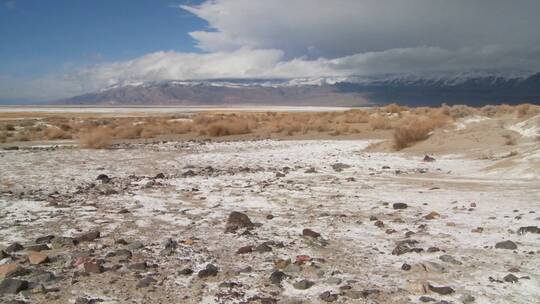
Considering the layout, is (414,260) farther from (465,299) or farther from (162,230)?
(162,230)

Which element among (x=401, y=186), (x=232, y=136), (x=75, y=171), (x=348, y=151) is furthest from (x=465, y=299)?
(x=232, y=136)

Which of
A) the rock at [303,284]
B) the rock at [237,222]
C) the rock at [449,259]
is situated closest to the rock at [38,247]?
the rock at [237,222]

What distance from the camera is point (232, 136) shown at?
1340 inches

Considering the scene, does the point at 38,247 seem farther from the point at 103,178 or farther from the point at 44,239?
the point at 103,178

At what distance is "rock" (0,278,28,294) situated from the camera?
558 centimetres

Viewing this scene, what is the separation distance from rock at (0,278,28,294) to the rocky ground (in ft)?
0.05

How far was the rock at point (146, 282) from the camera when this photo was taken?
19.3 ft

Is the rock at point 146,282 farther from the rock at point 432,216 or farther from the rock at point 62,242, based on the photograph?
the rock at point 432,216

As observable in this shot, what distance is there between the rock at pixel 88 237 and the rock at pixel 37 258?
88cm

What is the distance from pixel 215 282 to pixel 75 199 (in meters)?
6.55

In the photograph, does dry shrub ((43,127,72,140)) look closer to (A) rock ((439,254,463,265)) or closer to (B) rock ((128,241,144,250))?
(B) rock ((128,241,144,250))

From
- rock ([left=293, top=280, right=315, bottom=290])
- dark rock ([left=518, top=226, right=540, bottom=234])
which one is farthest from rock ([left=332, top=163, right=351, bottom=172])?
rock ([left=293, top=280, right=315, bottom=290])

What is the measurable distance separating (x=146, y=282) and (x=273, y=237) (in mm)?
2525

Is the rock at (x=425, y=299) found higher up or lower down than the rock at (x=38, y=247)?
lower down
